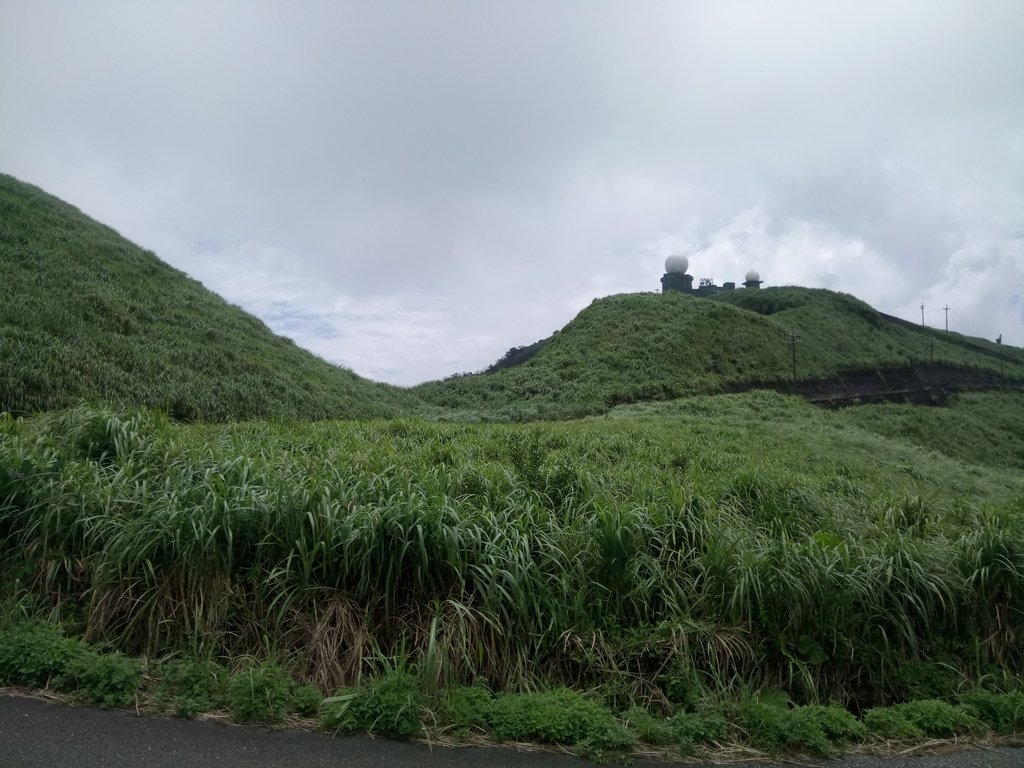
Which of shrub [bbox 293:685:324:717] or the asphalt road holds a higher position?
shrub [bbox 293:685:324:717]

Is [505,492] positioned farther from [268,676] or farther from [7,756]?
[7,756]

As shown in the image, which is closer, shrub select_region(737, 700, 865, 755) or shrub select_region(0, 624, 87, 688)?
shrub select_region(737, 700, 865, 755)

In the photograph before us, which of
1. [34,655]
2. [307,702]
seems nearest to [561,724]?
[307,702]

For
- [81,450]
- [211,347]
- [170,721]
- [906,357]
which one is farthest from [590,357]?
[170,721]

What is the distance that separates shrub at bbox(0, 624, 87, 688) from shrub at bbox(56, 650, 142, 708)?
0.22 ft

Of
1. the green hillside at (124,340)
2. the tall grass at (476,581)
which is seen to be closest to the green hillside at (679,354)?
the green hillside at (124,340)

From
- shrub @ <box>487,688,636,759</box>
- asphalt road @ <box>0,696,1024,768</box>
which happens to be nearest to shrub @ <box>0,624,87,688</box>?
asphalt road @ <box>0,696,1024,768</box>

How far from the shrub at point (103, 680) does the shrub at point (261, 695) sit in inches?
17.8

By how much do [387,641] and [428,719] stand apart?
797mm

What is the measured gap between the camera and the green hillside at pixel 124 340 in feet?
31.8

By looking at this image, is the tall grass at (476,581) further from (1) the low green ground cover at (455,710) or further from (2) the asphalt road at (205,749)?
(2) the asphalt road at (205,749)

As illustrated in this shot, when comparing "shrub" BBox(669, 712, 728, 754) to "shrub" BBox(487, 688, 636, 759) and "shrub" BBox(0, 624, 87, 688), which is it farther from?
"shrub" BBox(0, 624, 87, 688)

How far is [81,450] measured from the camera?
529 centimetres

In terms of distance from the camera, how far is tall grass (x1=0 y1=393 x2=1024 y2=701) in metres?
3.64
